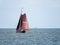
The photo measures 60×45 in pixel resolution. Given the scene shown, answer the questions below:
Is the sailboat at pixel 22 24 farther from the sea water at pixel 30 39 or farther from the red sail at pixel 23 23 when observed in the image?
the sea water at pixel 30 39

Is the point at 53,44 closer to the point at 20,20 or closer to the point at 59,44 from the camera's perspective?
the point at 59,44

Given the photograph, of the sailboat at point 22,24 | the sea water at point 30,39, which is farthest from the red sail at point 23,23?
the sea water at point 30,39

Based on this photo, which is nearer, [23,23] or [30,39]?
[30,39]

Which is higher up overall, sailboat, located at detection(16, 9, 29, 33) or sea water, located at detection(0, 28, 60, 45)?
sailboat, located at detection(16, 9, 29, 33)

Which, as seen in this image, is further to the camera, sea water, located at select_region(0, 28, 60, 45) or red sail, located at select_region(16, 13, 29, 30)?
red sail, located at select_region(16, 13, 29, 30)

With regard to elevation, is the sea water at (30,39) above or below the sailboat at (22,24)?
below

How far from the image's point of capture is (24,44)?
202 ft

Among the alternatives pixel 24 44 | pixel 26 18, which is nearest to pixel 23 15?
pixel 26 18

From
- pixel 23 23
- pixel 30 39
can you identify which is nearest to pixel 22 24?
pixel 23 23

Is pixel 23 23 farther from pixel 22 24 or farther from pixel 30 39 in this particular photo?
pixel 30 39

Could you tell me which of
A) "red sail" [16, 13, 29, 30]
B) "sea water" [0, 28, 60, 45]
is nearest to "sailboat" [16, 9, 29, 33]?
"red sail" [16, 13, 29, 30]

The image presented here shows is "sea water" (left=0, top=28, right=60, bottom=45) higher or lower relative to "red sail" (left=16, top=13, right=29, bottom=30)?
lower

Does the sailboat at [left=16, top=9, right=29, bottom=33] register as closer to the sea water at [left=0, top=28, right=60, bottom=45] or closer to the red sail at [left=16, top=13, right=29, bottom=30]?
the red sail at [left=16, top=13, right=29, bottom=30]

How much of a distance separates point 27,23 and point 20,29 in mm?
3156
